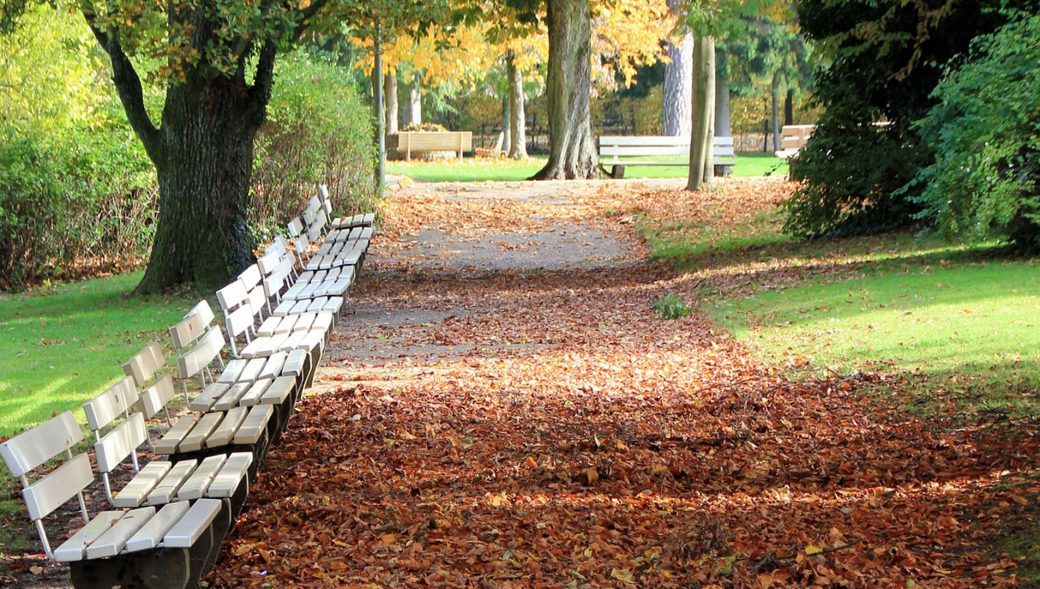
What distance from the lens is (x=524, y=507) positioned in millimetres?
5676

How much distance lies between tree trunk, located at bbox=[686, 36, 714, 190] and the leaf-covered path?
33.8 feet

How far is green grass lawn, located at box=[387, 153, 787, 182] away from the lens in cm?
2795

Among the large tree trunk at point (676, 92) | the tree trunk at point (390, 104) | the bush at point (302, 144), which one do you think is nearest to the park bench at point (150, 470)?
the bush at point (302, 144)

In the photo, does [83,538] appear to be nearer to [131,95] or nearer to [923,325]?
[923,325]

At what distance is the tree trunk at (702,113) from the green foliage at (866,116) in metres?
4.72

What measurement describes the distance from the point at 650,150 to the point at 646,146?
0.53ft

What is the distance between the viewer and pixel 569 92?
25641 millimetres

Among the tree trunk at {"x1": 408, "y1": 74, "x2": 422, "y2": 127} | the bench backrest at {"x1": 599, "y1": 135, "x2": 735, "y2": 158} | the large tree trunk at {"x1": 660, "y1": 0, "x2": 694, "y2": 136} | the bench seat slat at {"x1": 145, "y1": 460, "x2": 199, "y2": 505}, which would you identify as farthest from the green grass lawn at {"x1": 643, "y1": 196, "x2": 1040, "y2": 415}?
the tree trunk at {"x1": 408, "y1": 74, "x2": 422, "y2": 127}

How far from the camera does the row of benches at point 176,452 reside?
4305 millimetres

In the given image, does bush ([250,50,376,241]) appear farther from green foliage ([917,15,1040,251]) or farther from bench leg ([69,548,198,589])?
bench leg ([69,548,198,589])

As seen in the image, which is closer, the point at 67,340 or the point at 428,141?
the point at 67,340

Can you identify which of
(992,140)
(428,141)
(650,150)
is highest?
(992,140)

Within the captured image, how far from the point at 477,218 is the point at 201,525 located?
50.8ft

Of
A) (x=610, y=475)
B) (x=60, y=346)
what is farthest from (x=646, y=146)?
(x=610, y=475)
